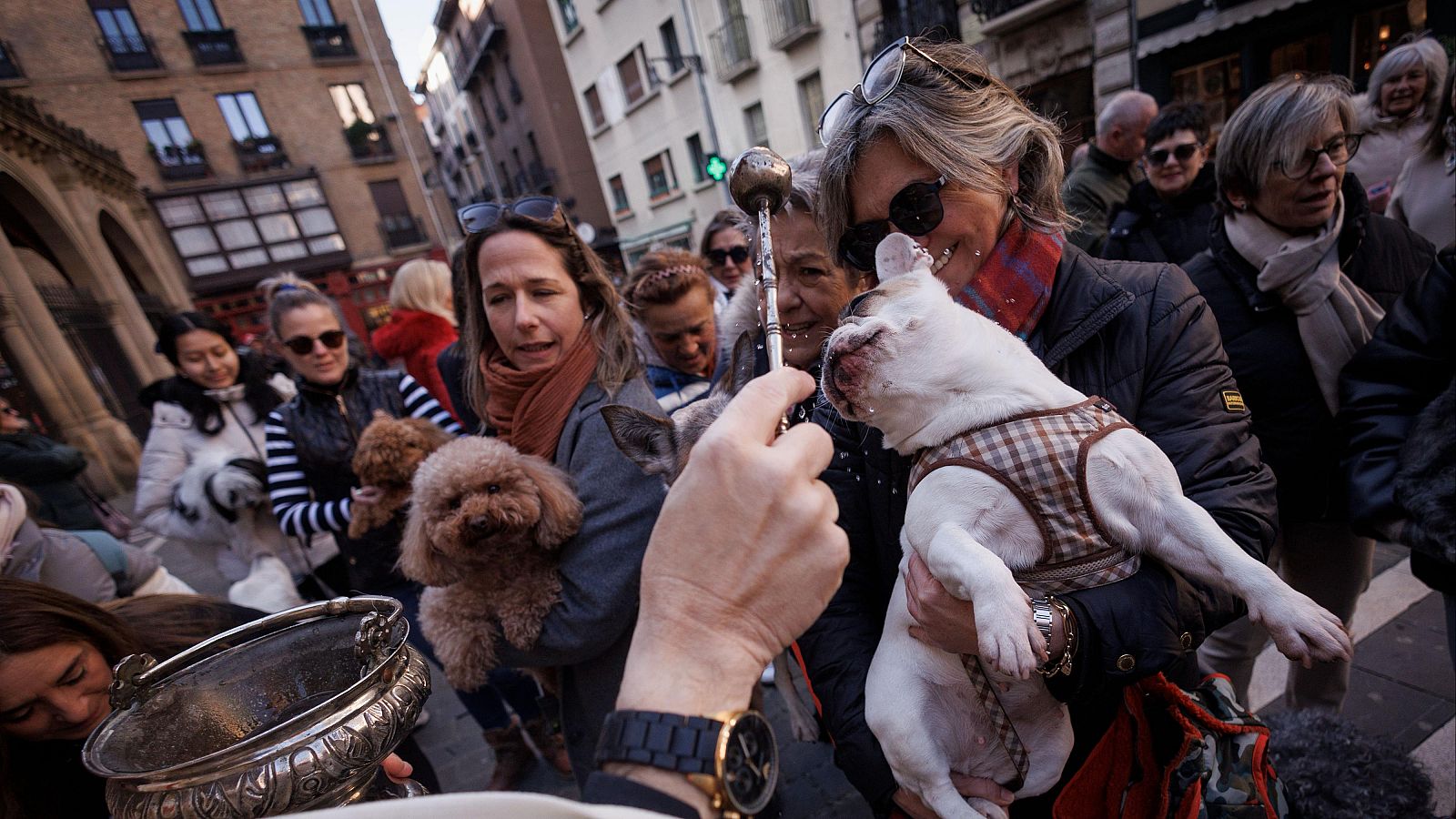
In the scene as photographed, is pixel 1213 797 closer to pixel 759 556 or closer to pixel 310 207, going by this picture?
pixel 759 556

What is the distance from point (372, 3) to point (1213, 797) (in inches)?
291

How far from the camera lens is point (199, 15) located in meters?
3.50

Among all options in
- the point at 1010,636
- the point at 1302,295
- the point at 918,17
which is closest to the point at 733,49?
the point at 918,17

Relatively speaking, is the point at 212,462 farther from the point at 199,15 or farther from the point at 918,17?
the point at 918,17

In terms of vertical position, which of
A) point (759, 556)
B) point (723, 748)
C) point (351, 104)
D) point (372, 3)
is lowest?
point (723, 748)

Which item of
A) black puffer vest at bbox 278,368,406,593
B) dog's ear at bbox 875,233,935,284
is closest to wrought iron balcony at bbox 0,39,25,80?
black puffer vest at bbox 278,368,406,593

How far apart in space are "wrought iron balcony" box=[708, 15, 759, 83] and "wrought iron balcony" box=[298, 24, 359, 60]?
1326 centimetres

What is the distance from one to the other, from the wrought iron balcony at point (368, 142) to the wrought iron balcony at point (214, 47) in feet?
12.8

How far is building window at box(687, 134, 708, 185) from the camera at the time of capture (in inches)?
754

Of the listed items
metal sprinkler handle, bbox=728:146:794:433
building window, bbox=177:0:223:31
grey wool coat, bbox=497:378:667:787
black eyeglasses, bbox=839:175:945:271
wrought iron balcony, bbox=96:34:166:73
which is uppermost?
building window, bbox=177:0:223:31

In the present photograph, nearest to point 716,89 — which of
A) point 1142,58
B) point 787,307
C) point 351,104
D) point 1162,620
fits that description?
point 1142,58

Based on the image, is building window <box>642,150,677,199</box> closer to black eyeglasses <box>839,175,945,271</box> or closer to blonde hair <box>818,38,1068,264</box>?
blonde hair <box>818,38,1068,264</box>

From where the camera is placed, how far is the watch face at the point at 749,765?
0.79 m

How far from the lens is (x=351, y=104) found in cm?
605
